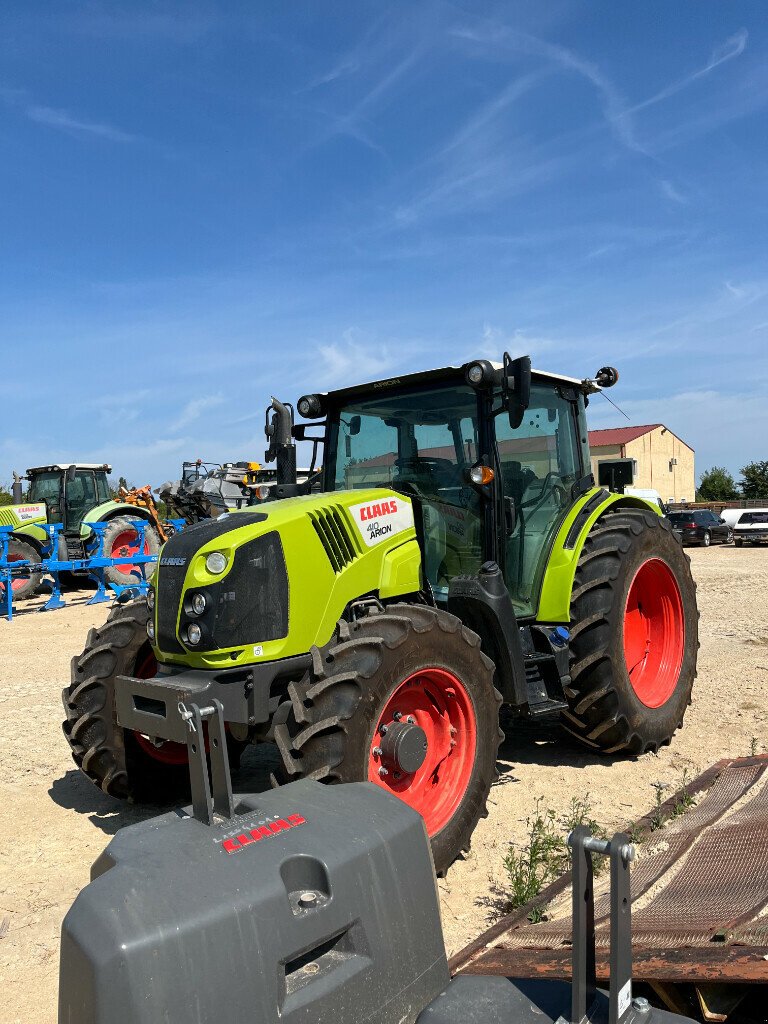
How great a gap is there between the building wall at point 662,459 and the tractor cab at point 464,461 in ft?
145

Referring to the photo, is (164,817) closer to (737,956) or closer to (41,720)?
(737,956)

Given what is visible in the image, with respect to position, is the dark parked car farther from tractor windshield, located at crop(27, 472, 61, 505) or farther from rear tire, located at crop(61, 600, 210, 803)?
rear tire, located at crop(61, 600, 210, 803)

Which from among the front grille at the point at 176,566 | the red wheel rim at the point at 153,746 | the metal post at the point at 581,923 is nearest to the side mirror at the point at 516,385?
the front grille at the point at 176,566

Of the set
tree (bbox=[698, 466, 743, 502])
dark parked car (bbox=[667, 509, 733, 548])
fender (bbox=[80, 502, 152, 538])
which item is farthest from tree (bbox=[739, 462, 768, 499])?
fender (bbox=[80, 502, 152, 538])

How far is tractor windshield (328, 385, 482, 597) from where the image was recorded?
494cm

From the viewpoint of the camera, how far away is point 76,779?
5.43 metres

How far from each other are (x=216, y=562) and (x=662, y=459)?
52026 millimetres

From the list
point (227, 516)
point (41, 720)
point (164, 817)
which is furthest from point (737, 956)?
point (41, 720)

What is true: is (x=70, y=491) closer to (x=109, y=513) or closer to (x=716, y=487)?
(x=109, y=513)

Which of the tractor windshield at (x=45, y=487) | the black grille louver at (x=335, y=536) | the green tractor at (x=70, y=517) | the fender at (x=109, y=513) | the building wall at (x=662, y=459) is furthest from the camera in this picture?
the building wall at (x=662, y=459)

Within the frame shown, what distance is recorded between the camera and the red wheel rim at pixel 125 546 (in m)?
16.5

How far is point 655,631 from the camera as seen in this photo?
19.5 ft

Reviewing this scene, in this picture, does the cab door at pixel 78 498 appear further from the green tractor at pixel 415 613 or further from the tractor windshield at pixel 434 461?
the tractor windshield at pixel 434 461

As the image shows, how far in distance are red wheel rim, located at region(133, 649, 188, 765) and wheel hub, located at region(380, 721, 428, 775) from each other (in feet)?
4.88
